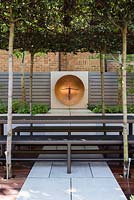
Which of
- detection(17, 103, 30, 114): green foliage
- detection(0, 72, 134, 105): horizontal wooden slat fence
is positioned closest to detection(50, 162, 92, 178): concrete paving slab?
detection(17, 103, 30, 114): green foliage

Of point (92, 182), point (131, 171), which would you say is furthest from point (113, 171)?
point (92, 182)

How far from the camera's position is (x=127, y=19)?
189 inches

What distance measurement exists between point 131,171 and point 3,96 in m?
10.4

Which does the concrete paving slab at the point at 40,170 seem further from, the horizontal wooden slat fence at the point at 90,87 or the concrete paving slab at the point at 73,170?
the horizontal wooden slat fence at the point at 90,87

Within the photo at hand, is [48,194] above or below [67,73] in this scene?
below

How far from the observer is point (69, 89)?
589 inches

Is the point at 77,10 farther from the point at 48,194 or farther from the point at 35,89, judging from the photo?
the point at 35,89

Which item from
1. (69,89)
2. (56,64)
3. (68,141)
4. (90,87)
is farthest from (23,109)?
(68,141)

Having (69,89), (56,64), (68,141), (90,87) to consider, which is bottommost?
(68,141)

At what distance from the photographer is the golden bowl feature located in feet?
49.0

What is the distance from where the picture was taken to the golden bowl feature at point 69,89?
14.9 metres

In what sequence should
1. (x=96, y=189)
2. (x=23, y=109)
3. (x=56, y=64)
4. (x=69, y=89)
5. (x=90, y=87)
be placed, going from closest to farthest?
Result: 1. (x=96, y=189)
2. (x=23, y=109)
3. (x=69, y=89)
4. (x=90, y=87)
5. (x=56, y=64)

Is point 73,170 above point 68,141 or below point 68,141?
below

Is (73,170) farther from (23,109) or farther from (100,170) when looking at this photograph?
(23,109)
